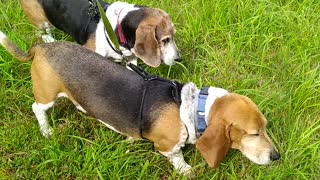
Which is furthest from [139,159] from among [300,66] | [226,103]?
[300,66]

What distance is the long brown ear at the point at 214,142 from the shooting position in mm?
3475

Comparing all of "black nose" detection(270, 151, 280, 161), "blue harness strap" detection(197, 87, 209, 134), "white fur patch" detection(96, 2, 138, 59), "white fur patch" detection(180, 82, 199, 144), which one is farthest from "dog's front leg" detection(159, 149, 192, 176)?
"white fur patch" detection(96, 2, 138, 59)

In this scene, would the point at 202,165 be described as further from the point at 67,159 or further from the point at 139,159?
the point at 67,159

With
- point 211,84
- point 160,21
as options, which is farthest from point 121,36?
point 211,84

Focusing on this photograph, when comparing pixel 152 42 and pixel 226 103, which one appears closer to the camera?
pixel 226 103

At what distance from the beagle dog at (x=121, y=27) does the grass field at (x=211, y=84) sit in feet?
1.08

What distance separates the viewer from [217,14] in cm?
514

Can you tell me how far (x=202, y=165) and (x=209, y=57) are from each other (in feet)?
4.39

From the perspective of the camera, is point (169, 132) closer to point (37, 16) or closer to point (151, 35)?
point (151, 35)

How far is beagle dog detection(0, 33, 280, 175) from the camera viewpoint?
351cm

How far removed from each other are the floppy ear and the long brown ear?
1252mm

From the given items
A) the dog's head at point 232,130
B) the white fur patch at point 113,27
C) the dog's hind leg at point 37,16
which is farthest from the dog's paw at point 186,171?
the dog's hind leg at point 37,16

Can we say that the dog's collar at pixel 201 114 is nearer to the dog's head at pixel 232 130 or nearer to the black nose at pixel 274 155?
the dog's head at pixel 232 130

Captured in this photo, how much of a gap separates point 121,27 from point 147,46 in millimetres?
313
